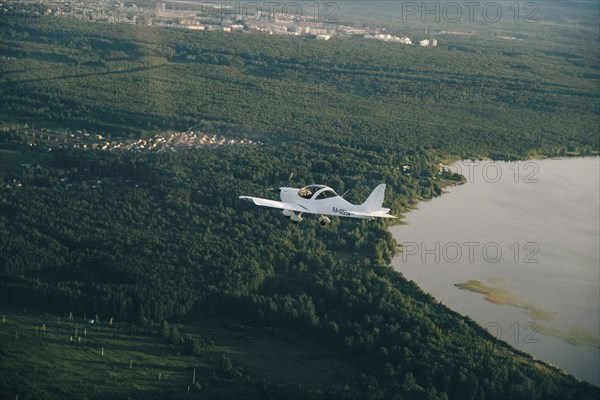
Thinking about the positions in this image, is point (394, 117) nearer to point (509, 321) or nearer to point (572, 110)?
point (572, 110)

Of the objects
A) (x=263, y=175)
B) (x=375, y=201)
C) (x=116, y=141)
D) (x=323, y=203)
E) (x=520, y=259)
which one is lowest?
(x=520, y=259)

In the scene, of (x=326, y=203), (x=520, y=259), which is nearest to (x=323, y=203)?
(x=326, y=203)

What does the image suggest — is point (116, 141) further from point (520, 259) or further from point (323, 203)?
point (323, 203)

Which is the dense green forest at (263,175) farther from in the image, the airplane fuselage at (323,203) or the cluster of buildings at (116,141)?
the airplane fuselage at (323,203)

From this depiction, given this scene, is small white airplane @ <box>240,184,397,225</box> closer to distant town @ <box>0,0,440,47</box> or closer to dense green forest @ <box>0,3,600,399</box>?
dense green forest @ <box>0,3,600,399</box>

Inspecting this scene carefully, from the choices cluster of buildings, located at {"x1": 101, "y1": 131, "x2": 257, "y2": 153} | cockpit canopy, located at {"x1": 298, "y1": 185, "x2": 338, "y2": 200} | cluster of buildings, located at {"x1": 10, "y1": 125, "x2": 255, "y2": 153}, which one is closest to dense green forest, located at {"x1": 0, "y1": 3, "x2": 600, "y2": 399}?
cluster of buildings, located at {"x1": 10, "y1": 125, "x2": 255, "y2": 153}

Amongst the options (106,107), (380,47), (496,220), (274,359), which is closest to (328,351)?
(274,359)
